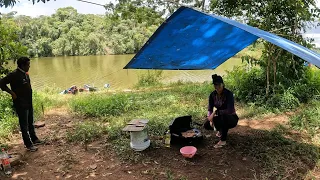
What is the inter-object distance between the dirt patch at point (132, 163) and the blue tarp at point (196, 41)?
1.18 meters

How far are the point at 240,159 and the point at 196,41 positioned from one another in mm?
1549

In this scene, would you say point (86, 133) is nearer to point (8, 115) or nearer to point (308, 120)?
point (8, 115)

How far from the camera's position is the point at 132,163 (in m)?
3.15

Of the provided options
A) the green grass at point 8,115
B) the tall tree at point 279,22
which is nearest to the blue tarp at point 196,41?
the tall tree at point 279,22

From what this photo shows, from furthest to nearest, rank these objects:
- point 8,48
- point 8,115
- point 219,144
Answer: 1. point 8,115
2. point 8,48
3. point 219,144

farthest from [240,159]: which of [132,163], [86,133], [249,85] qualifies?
[249,85]

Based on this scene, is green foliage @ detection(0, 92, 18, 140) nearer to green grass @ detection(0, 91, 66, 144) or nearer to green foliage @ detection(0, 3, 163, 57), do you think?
green grass @ detection(0, 91, 66, 144)

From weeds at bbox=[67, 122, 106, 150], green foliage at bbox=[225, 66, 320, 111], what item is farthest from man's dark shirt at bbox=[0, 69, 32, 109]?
green foliage at bbox=[225, 66, 320, 111]

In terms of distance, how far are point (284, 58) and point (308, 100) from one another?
3.39 ft

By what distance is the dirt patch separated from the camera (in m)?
2.87

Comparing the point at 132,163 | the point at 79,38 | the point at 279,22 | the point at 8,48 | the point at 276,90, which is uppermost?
the point at 79,38

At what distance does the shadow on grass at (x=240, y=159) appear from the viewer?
280 cm

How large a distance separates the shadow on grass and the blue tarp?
1179mm

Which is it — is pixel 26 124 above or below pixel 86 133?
above
